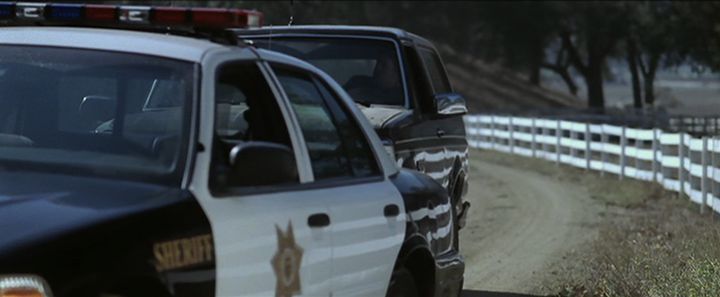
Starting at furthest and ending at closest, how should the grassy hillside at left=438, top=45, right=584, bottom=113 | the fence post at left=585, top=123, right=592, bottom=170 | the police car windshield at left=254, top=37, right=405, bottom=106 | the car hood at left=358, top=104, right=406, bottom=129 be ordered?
the grassy hillside at left=438, top=45, right=584, bottom=113 → the fence post at left=585, top=123, right=592, bottom=170 → the police car windshield at left=254, top=37, right=405, bottom=106 → the car hood at left=358, top=104, right=406, bottom=129

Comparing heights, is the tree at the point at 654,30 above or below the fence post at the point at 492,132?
below

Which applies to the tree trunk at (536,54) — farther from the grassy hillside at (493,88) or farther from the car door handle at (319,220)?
the car door handle at (319,220)

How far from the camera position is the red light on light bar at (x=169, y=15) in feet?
19.1

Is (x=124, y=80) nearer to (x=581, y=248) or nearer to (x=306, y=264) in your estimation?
(x=306, y=264)

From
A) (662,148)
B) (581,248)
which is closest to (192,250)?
(581,248)

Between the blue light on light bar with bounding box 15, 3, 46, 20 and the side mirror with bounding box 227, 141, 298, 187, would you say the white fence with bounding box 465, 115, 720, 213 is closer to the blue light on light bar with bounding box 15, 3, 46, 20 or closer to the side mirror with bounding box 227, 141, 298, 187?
the blue light on light bar with bounding box 15, 3, 46, 20

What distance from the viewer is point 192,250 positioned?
4992 mm

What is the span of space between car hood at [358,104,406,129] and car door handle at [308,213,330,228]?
3.92 meters

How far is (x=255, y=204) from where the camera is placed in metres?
5.45

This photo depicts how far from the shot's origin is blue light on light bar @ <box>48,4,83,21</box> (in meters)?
6.19

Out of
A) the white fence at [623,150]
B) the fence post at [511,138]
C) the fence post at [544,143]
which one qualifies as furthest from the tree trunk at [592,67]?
the fence post at [544,143]

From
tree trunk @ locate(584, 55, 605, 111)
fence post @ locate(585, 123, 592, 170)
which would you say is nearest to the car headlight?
fence post @ locate(585, 123, 592, 170)

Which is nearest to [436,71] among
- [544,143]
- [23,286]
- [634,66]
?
[23,286]

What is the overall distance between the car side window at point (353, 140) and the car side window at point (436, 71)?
4697 millimetres
